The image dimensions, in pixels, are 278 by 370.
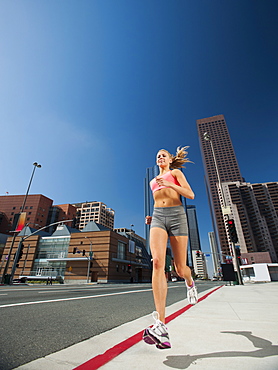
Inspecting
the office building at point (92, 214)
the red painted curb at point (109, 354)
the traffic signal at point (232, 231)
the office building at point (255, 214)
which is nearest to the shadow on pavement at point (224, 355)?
the red painted curb at point (109, 354)

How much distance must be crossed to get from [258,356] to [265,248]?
5029 inches

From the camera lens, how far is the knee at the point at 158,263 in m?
2.34

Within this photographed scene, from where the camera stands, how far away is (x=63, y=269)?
44.8 m

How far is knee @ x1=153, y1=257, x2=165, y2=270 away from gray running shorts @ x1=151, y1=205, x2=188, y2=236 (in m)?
0.38

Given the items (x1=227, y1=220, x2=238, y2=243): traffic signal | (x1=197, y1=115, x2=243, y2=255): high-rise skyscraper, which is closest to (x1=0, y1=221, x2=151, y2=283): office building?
(x1=227, y1=220, x2=238, y2=243): traffic signal

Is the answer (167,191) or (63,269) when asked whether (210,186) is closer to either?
(63,269)

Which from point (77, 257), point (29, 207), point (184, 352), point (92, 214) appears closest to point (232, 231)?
point (184, 352)

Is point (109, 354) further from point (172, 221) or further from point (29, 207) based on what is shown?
point (29, 207)

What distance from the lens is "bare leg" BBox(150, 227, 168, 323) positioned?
218cm

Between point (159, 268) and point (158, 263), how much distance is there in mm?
59

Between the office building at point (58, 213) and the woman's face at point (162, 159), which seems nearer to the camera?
the woman's face at point (162, 159)

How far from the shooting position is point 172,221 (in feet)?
8.53

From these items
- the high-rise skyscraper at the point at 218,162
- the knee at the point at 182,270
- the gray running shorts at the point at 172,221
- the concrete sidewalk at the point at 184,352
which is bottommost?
the concrete sidewalk at the point at 184,352

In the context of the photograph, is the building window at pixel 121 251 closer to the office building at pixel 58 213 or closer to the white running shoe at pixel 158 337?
the white running shoe at pixel 158 337
